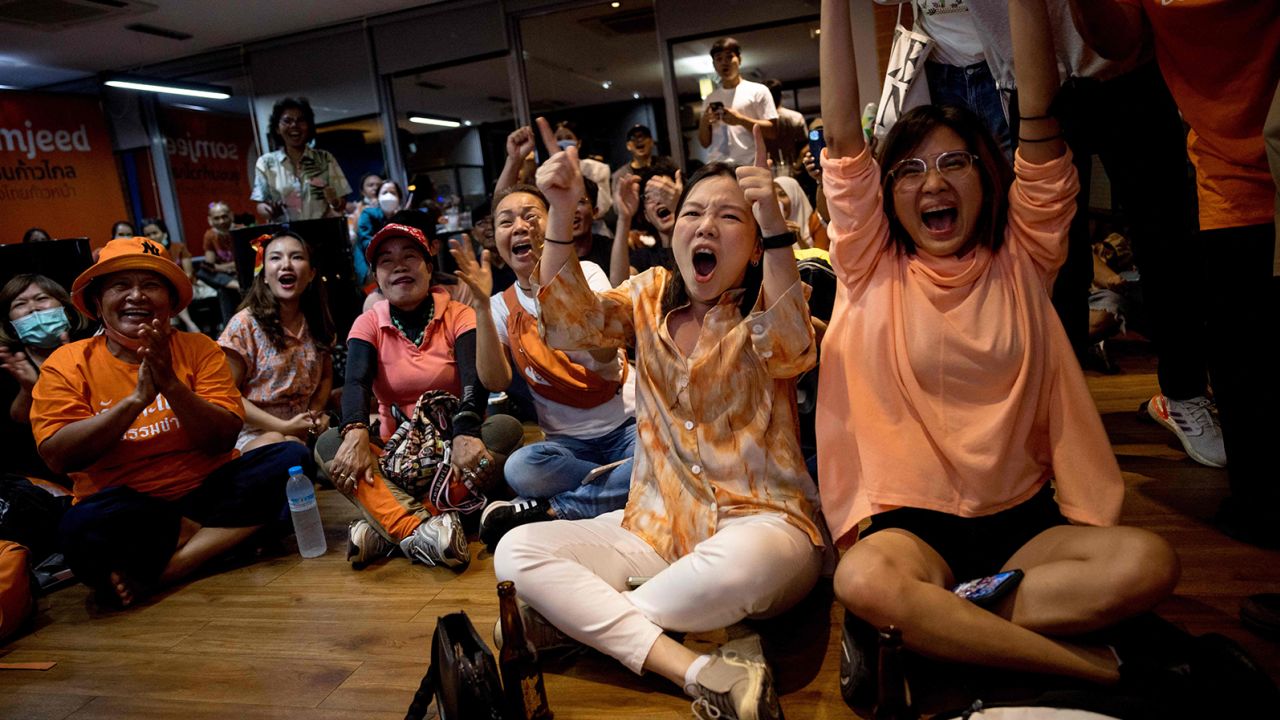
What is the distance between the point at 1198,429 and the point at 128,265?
348 centimetres

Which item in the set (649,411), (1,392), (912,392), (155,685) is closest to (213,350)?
(1,392)

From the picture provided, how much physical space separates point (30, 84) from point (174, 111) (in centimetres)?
158

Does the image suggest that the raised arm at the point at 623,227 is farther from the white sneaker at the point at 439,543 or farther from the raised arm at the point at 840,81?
the white sneaker at the point at 439,543

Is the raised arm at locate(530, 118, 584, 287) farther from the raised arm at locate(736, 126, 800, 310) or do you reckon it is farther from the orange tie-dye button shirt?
the raised arm at locate(736, 126, 800, 310)

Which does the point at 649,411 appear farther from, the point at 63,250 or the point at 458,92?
the point at 458,92

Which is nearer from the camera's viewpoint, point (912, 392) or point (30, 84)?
point (912, 392)

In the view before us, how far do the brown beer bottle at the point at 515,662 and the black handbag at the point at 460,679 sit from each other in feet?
0.11

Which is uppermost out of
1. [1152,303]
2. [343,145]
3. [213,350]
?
[343,145]

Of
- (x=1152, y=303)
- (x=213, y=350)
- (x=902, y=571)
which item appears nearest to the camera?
(x=902, y=571)

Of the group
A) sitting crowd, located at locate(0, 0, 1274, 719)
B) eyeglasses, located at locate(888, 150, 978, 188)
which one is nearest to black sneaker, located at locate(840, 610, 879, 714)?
sitting crowd, located at locate(0, 0, 1274, 719)

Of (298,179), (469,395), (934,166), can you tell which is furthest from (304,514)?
(298,179)

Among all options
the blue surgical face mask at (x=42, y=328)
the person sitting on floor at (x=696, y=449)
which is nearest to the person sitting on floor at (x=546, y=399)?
the person sitting on floor at (x=696, y=449)

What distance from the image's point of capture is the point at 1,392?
304cm

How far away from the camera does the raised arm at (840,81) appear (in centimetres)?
165
